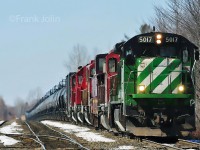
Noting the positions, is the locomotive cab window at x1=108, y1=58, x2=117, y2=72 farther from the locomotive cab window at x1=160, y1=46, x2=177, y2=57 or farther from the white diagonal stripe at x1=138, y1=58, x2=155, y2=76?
the locomotive cab window at x1=160, y1=46, x2=177, y2=57

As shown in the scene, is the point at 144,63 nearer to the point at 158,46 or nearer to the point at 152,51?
the point at 152,51

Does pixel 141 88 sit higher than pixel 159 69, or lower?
lower

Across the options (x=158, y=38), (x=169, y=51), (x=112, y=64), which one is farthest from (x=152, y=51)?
(x=112, y=64)

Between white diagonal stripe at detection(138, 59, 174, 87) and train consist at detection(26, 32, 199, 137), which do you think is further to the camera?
white diagonal stripe at detection(138, 59, 174, 87)

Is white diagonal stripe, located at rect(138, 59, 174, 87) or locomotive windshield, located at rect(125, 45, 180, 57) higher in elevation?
locomotive windshield, located at rect(125, 45, 180, 57)

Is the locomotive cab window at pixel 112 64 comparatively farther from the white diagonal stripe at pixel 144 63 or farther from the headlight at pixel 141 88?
the headlight at pixel 141 88

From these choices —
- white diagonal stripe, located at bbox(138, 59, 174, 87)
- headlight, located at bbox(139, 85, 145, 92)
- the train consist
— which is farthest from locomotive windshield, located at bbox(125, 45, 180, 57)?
headlight, located at bbox(139, 85, 145, 92)

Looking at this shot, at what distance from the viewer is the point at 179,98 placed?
13281 millimetres

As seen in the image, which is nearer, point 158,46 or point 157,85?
point 157,85

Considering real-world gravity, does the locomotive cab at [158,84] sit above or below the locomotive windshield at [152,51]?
below

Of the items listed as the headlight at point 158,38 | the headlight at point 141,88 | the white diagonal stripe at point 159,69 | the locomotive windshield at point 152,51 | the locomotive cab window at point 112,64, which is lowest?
the headlight at point 141,88

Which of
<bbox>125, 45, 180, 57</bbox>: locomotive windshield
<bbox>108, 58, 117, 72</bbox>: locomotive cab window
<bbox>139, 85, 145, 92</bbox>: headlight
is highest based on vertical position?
<bbox>125, 45, 180, 57</bbox>: locomotive windshield

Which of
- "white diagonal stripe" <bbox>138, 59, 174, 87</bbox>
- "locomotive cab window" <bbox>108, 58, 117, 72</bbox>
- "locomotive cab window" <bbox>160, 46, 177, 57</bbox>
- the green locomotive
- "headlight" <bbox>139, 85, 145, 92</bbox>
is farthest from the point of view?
"locomotive cab window" <bbox>108, 58, 117, 72</bbox>

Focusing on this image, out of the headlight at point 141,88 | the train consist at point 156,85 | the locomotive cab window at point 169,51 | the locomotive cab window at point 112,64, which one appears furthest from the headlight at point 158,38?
the locomotive cab window at point 112,64
